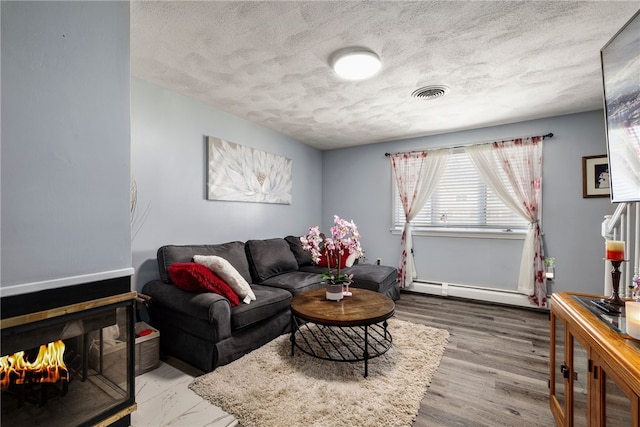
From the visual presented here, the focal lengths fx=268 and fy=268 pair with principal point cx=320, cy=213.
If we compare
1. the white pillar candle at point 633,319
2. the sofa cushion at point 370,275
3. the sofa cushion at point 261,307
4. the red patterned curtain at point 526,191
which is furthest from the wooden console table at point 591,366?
the red patterned curtain at point 526,191

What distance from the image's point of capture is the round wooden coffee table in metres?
2.01

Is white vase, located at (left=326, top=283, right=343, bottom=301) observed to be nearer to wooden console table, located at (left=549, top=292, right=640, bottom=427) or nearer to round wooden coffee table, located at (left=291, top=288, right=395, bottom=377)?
round wooden coffee table, located at (left=291, top=288, right=395, bottom=377)

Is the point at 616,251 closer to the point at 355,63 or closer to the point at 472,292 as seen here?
the point at 355,63

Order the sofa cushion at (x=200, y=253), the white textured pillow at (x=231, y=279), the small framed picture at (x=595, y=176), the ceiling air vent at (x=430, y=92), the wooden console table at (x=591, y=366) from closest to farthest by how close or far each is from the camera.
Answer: the wooden console table at (x=591, y=366) → the white textured pillow at (x=231, y=279) → the sofa cushion at (x=200, y=253) → the ceiling air vent at (x=430, y=92) → the small framed picture at (x=595, y=176)

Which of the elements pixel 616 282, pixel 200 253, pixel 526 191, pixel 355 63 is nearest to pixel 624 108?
pixel 616 282

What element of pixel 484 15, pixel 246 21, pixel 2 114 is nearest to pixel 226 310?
pixel 2 114

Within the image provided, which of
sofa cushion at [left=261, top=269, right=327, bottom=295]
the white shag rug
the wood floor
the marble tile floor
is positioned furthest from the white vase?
the marble tile floor

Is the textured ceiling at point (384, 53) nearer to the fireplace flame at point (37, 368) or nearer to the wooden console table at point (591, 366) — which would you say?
the wooden console table at point (591, 366)

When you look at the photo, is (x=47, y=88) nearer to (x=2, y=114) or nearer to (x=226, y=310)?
(x=2, y=114)

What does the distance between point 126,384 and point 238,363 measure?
32.3 inches

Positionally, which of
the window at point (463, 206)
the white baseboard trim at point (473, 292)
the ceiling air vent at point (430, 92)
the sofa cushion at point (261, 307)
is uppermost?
the ceiling air vent at point (430, 92)

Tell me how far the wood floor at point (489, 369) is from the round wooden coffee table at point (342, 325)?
0.52 metres

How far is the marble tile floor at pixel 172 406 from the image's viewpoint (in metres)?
1.59

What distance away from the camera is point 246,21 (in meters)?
1.77
